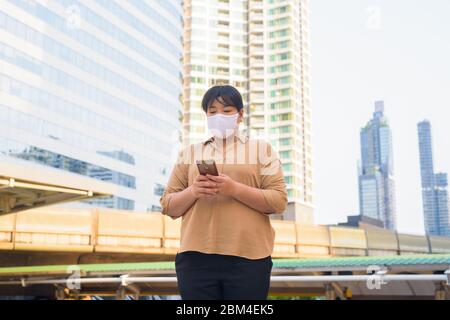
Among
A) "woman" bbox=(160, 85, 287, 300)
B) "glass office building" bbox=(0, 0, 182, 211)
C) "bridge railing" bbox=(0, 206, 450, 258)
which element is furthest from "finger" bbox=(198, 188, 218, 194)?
"glass office building" bbox=(0, 0, 182, 211)

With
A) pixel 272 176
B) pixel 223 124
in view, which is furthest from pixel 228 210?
pixel 223 124

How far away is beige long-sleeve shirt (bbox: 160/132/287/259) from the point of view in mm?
2533

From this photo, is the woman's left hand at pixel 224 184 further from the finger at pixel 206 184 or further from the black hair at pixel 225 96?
the black hair at pixel 225 96

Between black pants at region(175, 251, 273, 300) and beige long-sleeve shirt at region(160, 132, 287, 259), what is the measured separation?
4cm

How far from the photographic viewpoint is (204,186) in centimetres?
249

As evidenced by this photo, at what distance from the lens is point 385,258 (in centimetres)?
967

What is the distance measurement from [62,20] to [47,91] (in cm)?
1088

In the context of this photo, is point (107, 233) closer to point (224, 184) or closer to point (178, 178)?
point (178, 178)

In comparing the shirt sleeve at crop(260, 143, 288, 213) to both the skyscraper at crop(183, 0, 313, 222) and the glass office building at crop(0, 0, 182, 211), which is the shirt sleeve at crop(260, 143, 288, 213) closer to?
the glass office building at crop(0, 0, 182, 211)

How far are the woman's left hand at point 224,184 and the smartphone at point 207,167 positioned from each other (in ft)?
0.07

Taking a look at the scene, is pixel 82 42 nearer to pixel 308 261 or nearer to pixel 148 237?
pixel 148 237

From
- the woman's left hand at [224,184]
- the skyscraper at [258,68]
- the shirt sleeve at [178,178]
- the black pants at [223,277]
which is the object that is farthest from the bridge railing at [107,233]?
the skyscraper at [258,68]

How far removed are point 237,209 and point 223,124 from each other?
1.42ft
